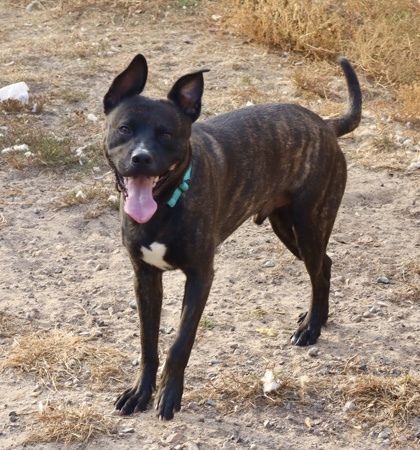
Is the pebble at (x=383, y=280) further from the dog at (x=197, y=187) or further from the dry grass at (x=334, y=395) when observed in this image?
the dry grass at (x=334, y=395)

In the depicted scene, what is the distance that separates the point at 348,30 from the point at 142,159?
5.67 metres

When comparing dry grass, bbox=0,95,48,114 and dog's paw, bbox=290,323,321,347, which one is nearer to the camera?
dog's paw, bbox=290,323,321,347

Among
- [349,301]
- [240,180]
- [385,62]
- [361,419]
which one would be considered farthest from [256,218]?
[385,62]

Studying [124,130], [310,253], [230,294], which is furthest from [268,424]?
[124,130]

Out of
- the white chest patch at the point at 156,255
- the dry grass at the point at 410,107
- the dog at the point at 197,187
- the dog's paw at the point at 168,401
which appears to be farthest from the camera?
the dry grass at the point at 410,107

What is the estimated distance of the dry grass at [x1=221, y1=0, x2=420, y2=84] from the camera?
8766 mm

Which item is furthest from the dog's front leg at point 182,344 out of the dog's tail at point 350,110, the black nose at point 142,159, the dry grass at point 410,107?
the dry grass at point 410,107

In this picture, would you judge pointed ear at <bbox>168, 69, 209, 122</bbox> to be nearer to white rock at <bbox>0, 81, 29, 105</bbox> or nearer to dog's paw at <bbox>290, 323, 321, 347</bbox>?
dog's paw at <bbox>290, 323, 321, 347</bbox>

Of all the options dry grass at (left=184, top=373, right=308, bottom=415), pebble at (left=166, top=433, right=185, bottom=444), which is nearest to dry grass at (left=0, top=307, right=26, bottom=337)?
dry grass at (left=184, top=373, right=308, bottom=415)

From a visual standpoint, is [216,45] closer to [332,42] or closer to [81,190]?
[332,42]

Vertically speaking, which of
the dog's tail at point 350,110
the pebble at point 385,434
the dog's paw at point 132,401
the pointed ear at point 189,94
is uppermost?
the pointed ear at point 189,94

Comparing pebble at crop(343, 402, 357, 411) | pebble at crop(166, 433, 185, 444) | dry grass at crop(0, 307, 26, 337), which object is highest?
pebble at crop(166, 433, 185, 444)

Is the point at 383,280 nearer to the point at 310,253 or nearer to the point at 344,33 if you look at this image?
the point at 310,253

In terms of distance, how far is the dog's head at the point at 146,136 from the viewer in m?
4.07
